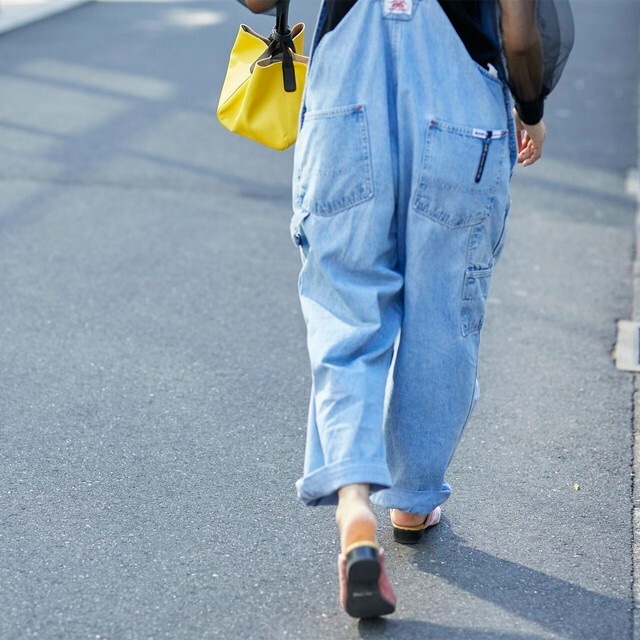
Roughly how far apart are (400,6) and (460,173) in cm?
36

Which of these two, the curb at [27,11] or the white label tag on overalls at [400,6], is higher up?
the white label tag on overalls at [400,6]

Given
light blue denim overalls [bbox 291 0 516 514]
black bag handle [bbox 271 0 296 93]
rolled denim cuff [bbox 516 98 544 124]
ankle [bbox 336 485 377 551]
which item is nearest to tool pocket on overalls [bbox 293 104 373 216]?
light blue denim overalls [bbox 291 0 516 514]

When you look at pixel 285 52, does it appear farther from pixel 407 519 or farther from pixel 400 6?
pixel 407 519

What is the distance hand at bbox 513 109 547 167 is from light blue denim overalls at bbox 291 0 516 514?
0.17 meters

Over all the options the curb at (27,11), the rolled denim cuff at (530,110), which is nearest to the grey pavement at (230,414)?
the rolled denim cuff at (530,110)

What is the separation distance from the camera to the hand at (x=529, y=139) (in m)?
2.67

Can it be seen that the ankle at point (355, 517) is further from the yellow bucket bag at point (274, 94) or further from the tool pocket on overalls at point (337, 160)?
the yellow bucket bag at point (274, 94)

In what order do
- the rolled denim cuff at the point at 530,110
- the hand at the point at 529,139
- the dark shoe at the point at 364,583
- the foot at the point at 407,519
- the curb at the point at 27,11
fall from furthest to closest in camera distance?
the curb at the point at 27,11, the foot at the point at 407,519, the hand at the point at 529,139, the rolled denim cuff at the point at 530,110, the dark shoe at the point at 364,583

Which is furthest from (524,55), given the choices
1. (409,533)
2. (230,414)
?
(230,414)

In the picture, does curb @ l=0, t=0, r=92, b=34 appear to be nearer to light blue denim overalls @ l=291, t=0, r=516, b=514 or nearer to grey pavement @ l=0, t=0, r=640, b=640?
grey pavement @ l=0, t=0, r=640, b=640

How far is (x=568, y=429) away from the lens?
3781 millimetres

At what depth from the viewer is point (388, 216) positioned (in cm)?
248

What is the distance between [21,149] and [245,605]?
191 inches

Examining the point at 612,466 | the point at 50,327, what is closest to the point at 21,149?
the point at 50,327
